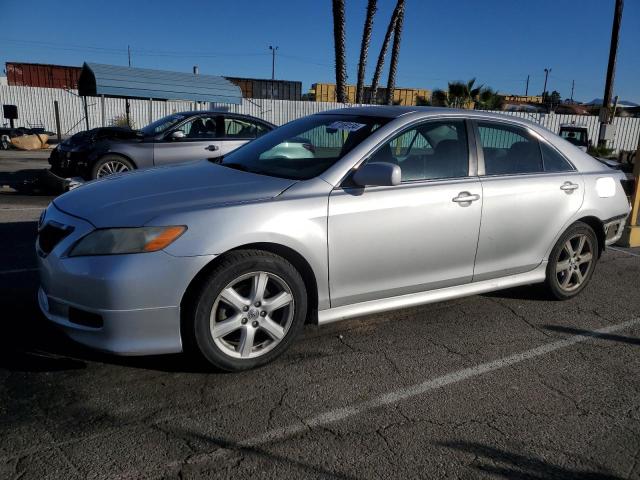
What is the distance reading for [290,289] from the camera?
10.7 ft

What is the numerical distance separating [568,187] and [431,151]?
4.29 feet

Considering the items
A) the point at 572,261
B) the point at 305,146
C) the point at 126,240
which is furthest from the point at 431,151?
the point at 126,240

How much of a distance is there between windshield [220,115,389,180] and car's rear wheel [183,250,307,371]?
2.29 feet

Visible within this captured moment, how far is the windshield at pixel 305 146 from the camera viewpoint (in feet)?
12.2

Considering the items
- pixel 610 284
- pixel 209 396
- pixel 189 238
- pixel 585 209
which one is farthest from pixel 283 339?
pixel 610 284

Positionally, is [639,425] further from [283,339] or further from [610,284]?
[610,284]

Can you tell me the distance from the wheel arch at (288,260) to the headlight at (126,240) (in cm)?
25

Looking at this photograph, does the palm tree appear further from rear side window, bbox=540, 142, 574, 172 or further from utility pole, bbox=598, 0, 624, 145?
rear side window, bbox=540, 142, 574, 172

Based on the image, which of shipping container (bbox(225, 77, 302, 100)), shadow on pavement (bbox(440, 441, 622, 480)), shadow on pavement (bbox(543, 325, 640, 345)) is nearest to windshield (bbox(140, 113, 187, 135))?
shadow on pavement (bbox(543, 325, 640, 345))

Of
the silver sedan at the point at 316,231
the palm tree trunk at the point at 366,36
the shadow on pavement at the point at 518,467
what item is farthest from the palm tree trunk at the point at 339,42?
the shadow on pavement at the point at 518,467

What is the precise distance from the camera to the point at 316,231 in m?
3.31

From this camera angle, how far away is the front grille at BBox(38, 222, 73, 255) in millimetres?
3112

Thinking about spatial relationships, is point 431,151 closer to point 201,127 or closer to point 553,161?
point 553,161

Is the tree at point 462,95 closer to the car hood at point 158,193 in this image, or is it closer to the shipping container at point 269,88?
the shipping container at point 269,88
